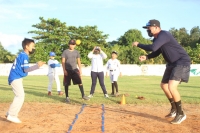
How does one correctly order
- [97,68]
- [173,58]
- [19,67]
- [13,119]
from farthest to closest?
[97,68] → [173,58] → [19,67] → [13,119]

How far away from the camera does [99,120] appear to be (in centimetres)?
711

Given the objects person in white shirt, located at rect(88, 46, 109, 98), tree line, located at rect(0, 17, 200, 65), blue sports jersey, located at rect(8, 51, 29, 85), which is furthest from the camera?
tree line, located at rect(0, 17, 200, 65)

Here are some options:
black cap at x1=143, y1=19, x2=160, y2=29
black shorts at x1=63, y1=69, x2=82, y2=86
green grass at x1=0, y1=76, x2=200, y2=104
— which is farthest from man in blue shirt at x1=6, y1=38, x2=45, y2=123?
black shorts at x1=63, y1=69, x2=82, y2=86

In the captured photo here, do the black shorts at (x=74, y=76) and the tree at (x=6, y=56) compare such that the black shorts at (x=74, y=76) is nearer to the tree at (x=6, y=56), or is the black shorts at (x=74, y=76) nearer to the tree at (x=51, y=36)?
the tree at (x=51, y=36)

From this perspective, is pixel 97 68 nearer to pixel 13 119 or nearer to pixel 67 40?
pixel 13 119

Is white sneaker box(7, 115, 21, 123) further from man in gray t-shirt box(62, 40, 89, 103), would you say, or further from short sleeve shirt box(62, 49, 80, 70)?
short sleeve shirt box(62, 49, 80, 70)

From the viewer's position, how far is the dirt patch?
6.10 m

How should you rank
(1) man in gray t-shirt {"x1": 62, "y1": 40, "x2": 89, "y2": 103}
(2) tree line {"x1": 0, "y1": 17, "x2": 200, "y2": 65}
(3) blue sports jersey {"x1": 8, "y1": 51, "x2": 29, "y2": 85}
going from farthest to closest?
(2) tree line {"x1": 0, "y1": 17, "x2": 200, "y2": 65}
(1) man in gray t-shirt {"x1": 62, "y1": 40, "x2": 89, "y2": 103}
(3) blue sports jersey {"x1": 8, "y1": 51, "x2": 29, "y2": 85}

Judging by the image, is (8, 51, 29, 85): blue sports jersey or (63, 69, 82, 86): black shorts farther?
(63, 69, 82, 86): black shorts

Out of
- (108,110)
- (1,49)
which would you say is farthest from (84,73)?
(108,110)

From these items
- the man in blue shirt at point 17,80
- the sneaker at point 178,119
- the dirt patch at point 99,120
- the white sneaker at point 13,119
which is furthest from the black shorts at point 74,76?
the sneaker at point 178,119

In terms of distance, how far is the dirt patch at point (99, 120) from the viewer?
6098 mm

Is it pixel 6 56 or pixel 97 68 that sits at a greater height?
pixel 6 56

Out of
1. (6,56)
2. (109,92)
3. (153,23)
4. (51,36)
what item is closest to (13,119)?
(153,23)
